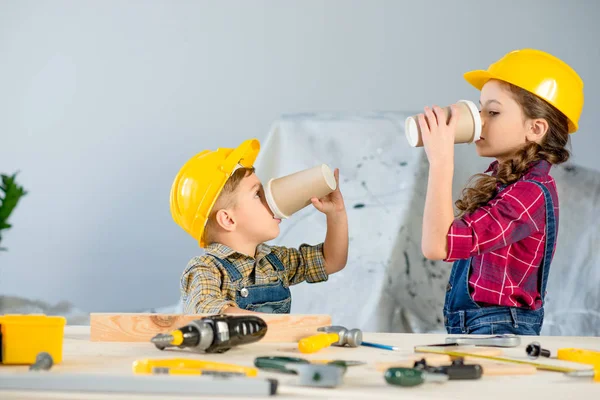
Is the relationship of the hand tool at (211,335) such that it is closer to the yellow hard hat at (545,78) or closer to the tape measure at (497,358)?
the tape measure at (497,358)

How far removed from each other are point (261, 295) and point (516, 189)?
53 centimetres

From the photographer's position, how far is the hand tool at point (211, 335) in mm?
833

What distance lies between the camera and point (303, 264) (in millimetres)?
1634

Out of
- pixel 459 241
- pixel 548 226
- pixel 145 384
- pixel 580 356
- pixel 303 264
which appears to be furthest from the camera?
pixel 303 264

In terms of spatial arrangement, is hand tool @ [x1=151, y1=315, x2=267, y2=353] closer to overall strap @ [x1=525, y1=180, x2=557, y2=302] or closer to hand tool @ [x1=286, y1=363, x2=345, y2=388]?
hand tool @ [x1=286, y1=363, x2=345, y2=388]

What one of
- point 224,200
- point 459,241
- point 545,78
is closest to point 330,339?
point 459,241

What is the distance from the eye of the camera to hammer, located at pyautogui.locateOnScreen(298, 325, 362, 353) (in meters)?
0.89

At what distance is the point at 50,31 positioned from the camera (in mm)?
3135

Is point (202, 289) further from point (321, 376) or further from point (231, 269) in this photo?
point (321, 376)

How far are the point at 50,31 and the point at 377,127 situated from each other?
146 cm

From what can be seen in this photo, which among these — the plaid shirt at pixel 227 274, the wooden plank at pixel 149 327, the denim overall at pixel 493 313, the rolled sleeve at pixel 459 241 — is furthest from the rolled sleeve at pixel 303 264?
the wooden plank at pixel 149 327

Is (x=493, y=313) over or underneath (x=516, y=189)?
underneath

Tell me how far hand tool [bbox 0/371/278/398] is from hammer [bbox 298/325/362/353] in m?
0.25

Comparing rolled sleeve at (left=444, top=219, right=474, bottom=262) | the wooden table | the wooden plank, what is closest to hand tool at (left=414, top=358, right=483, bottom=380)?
the wooden table
